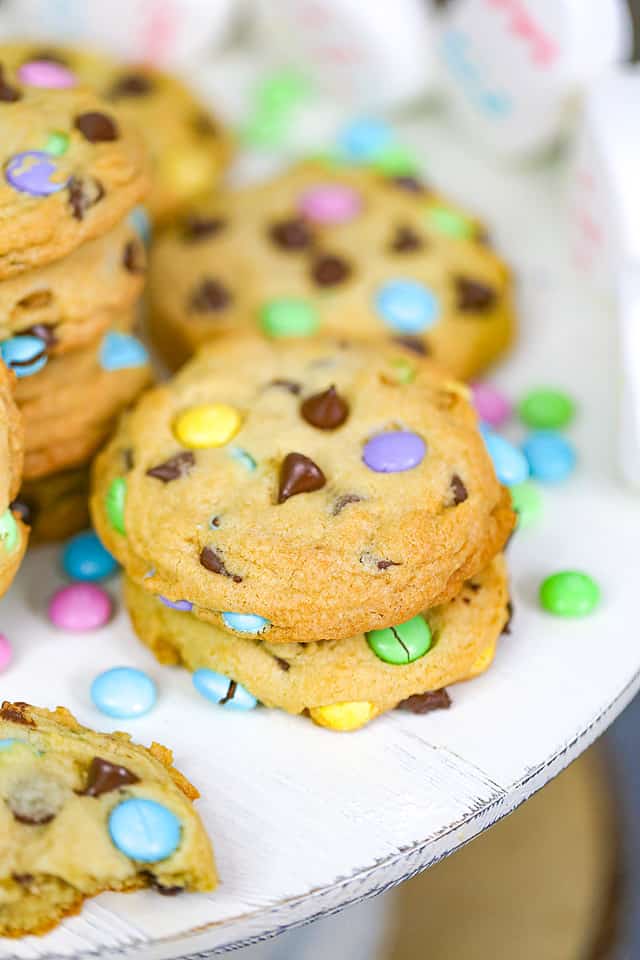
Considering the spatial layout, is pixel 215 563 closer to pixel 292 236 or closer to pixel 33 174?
pixel 33 174

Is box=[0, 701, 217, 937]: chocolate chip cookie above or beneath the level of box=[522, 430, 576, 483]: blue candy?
beneath

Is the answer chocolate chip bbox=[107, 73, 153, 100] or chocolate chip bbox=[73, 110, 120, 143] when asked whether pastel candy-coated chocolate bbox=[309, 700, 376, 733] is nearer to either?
chocolate chip bbox=[73, 110, 120, 143]

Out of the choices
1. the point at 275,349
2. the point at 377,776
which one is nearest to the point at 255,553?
the point at 377,776

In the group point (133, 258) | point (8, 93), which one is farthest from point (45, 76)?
point (133, 258)

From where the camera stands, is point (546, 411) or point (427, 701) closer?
point (427, 701)

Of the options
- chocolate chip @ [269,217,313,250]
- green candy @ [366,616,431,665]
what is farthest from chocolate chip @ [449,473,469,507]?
chocolate chip @ [269,217,313,250]

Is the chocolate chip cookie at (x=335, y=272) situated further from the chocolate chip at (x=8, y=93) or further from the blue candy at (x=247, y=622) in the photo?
the blue candy at (x=247, y=622)
